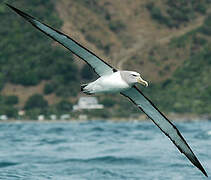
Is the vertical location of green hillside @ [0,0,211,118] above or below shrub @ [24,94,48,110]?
above

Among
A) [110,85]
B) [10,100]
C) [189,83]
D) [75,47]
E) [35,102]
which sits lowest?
[110,85]

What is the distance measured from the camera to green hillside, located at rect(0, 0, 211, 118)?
323ft

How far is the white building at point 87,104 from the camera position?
313 ft

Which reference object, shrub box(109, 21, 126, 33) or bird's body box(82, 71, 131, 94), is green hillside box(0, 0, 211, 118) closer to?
shrub box(109, 21, 126, 33)

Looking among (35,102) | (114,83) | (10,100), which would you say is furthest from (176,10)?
(114,83)

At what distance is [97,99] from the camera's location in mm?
100562

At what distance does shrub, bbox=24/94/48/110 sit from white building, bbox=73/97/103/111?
18.3 feet

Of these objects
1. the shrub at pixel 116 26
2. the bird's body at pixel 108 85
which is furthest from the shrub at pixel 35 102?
the bird's body at pixel 108 85

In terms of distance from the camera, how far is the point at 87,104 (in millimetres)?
95938

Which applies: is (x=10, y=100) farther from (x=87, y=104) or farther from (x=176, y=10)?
(x=176, y=10)

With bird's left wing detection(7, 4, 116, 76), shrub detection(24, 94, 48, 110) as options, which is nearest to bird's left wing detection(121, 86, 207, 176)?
bird's left wing detection(7, 4, 116, 76)

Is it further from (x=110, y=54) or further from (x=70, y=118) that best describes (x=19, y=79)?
(x=110, y=54)

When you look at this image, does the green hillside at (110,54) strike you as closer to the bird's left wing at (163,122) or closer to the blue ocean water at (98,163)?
the blue ocean water at (98,163)

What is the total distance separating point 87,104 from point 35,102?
29.4ft
